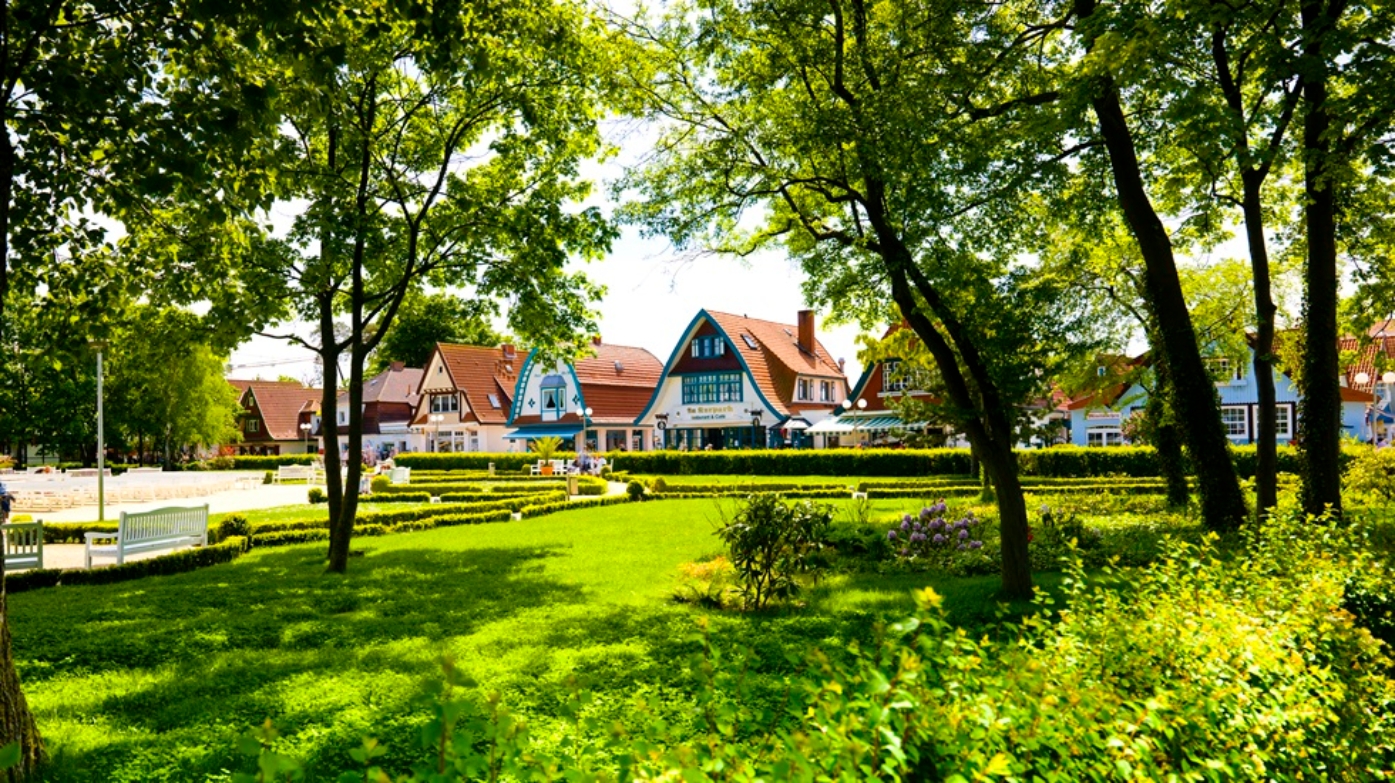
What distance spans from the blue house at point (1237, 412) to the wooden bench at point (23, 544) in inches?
1436

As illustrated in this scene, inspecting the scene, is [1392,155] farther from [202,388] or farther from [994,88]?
[202,388]

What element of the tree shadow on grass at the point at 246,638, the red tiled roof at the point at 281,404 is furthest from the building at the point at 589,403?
the tree shadow on grass at the point at 246,638

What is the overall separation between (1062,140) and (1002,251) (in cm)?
354

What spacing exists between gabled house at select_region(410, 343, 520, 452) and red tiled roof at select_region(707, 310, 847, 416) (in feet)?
61.6

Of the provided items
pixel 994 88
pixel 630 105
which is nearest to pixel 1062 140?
pixel 994 88

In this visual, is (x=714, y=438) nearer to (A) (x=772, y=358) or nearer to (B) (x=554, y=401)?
(A) (x=772, y=358)

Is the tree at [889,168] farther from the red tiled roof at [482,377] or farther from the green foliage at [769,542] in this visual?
the red tiled roof at [482,377]

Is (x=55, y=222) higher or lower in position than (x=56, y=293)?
higher

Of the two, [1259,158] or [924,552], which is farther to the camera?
[924,552]

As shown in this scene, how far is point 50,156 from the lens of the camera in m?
6.71

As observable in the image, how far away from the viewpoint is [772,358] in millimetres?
52062

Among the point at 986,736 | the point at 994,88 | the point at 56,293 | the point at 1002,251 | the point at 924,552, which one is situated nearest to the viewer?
the point at 986,736

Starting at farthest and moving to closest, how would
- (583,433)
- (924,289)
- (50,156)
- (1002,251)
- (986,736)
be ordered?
1. (583,433)
2. (1002,251)
3. (924,289)
4. (50,156)
5. (986,736)

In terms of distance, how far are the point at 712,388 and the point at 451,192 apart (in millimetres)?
38020
